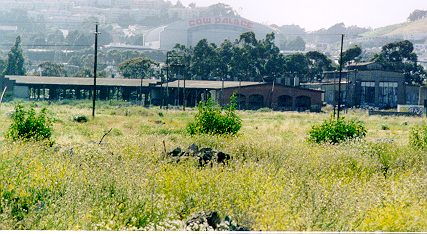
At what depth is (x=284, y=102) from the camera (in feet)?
190

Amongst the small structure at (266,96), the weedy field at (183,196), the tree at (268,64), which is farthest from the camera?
the tree at (268,64)

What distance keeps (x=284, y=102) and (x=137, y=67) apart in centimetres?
2246

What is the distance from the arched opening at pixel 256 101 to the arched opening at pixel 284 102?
1808 mm

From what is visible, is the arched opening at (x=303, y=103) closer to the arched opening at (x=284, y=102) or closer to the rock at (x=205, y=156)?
the arched opening at (x=284, y=102)

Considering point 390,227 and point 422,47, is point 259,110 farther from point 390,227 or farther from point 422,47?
point 422,47

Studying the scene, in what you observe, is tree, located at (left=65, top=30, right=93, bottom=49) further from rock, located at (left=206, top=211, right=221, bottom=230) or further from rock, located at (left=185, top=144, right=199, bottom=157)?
rock, located at (left=206, top=211, right=221, bottom=230)

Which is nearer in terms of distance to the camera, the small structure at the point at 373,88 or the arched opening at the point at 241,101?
the arched opening at the point at 241,101

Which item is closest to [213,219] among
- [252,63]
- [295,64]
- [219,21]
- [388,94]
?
[388,94]

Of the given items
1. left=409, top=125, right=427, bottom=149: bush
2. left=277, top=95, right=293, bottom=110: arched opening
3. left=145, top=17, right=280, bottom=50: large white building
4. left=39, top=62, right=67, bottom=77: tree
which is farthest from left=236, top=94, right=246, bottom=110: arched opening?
left=145, top=17, right=280, bottom=50: large white building

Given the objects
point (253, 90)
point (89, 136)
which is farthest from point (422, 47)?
point (89, 136)

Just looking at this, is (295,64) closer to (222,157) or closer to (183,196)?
(222,157)

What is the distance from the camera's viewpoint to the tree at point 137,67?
72.4 m

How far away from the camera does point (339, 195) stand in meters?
9.81

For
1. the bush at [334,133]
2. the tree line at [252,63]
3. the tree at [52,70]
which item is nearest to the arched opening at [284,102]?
the tree line at [252,63]
